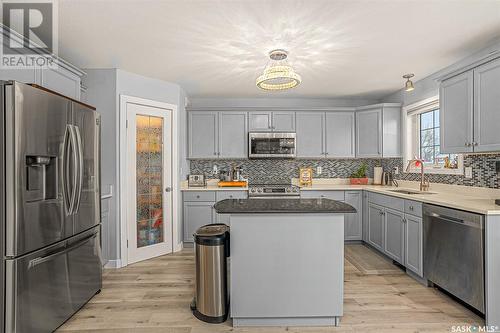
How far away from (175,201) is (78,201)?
1.77m

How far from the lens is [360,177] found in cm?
486

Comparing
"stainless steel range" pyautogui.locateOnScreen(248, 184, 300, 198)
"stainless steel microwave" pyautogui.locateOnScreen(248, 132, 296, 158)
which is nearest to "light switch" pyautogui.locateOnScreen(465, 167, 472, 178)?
"stainless steel range" pyautogui.locateOnScreen(248, 184, 300, 198)

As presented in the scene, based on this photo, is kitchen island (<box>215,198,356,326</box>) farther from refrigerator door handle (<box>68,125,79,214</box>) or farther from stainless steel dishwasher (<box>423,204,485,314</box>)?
refrigerator door handle (<box>68,125,79,214</box>)

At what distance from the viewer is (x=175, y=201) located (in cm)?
403

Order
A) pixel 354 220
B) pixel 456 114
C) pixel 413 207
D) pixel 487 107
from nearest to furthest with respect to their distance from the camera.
Answer: pixel 487 107 < pixel 456 114 < pixel 413 207 < pixel 354 220

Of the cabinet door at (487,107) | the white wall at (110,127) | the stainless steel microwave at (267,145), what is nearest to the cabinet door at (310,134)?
A: the stainless steel microwave at (267,145)

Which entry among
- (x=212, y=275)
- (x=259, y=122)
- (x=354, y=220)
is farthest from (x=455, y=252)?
(x=259, y=122)

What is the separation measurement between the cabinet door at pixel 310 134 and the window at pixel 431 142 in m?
1.45

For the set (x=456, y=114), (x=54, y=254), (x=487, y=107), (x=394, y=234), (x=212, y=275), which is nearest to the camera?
(x=54, y=254)

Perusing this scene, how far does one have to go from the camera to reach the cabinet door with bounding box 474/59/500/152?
234 cm

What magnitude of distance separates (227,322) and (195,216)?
219cm

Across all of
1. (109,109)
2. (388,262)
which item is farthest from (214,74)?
(388,262)

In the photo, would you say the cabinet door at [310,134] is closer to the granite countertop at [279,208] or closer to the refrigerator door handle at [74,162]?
the granite countertop at [279,208]

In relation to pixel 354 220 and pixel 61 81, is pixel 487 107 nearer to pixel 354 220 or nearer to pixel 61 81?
pixel 354 220
